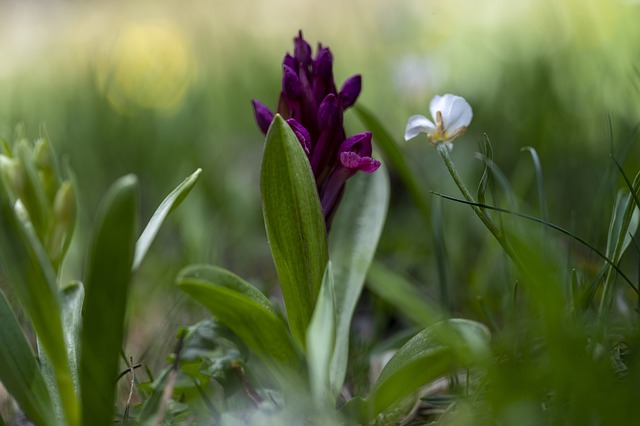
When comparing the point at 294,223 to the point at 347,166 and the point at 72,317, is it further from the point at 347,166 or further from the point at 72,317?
the point at 72,317

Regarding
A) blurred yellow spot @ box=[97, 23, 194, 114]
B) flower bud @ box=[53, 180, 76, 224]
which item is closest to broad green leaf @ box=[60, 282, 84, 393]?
flower bud @ box=[53, 180, 76, 224]

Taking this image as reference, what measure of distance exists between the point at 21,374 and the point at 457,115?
2.78 feet

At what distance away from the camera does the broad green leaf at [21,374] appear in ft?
3.58

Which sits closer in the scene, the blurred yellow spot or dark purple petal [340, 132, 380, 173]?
dark purple petal [340, 132, 380, 173]

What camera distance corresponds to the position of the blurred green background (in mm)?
2082

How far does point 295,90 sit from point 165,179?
4.63 feet

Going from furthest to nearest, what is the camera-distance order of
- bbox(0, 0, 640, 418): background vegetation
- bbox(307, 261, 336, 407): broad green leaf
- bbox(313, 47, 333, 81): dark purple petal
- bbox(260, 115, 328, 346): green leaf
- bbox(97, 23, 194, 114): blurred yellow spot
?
bbox(97, 23, 194, 114): blurred yellow spot
bbox(0, 0, 640, 418): background vegetation
bbox(313, 47, 333, 81): dark purple petal
bbox(260, 115, 328, 346): green leaf
bbox(307, 261, 336, 407): broad green leaf

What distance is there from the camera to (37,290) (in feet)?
3.43

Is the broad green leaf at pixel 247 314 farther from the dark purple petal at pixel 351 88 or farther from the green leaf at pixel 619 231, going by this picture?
the green leaf at pixel 619 231

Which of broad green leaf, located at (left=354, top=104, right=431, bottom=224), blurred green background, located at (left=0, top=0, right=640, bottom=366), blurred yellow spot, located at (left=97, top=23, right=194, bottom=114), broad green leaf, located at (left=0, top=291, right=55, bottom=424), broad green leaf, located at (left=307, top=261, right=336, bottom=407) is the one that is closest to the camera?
broad green leaf, located at (left=307, top=261, right=336, bottom=407)

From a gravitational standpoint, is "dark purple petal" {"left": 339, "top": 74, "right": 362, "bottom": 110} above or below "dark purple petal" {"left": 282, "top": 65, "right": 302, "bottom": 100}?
below

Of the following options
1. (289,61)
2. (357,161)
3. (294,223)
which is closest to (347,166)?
(357,161)

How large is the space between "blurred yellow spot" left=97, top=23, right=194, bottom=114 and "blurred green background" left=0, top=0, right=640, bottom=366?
0.01m

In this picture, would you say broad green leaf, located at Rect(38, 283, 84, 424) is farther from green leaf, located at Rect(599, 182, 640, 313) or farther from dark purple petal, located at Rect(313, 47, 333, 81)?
green leaf, located at Rect(599, 182, 640, 313)
